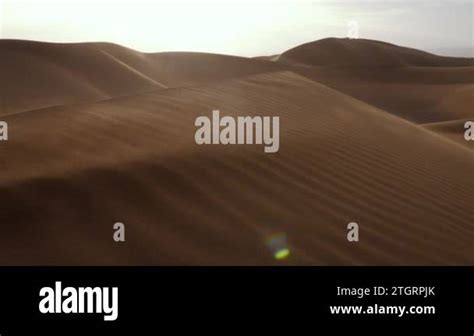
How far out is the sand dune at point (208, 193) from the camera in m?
5.65

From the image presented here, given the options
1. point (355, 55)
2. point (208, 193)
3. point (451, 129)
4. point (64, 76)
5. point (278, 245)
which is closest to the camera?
point (278, 245)

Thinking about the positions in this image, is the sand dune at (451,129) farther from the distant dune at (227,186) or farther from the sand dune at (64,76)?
the sand dune at (64,76)

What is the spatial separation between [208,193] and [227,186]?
0.29 meters

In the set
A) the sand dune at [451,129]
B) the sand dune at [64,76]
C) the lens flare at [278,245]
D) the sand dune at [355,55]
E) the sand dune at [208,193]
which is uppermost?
the sand dune at [355,55]

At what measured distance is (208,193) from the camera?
659 centimetres

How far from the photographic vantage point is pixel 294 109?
10391 millimetres

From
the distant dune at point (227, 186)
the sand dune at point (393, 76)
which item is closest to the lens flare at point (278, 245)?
the distant dune at point (227, 186)

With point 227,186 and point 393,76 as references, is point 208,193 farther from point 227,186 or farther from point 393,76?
point 393,76

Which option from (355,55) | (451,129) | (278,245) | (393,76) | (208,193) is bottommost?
(278,245)

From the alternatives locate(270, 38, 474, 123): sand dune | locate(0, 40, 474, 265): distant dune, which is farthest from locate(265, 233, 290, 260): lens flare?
locate(270, 38, 474, 123): sand dune

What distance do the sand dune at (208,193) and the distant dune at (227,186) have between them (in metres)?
0.02

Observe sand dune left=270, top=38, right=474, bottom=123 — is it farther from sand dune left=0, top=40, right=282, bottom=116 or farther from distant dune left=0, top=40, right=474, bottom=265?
distant dune left=0, top=40, right=474, bottom=265

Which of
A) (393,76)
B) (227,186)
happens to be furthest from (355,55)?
(227,186)
